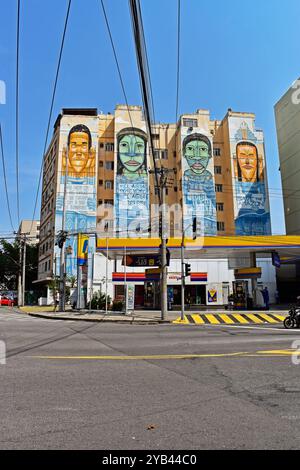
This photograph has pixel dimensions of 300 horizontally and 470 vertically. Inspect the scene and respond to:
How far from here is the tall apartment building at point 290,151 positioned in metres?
58.3

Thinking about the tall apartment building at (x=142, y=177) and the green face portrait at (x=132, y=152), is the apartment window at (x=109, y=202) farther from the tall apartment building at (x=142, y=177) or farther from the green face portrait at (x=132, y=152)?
the green face portrait at (x=132, y=152)

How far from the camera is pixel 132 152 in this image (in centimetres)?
5881

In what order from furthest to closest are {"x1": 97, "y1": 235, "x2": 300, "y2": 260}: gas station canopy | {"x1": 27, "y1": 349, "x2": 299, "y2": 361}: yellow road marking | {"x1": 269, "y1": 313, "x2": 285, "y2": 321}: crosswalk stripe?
{"x1": 97, "y1": 235, "x2": 300, "y2": 260}: gas station canopy
{"x1": 269, "y1": 313, "x2": 285, "y2": 321}: crosswalk stripe
{"x1": 27, "y1": 349, "x2": 299, "y2": 361}: yellow road marking

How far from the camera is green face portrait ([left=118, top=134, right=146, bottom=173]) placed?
2294 inches

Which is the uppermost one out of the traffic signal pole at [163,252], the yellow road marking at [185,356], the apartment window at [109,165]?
the apartment window at [109,165]

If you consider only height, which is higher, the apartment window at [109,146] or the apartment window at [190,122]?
the apartment window at [190,122]

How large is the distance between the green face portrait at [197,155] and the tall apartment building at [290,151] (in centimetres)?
1327

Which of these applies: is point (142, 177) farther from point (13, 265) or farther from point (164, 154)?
point (13, 265)

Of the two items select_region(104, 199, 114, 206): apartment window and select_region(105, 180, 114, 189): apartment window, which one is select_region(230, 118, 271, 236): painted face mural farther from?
select_region(105, 180, 114, 189): apartment window

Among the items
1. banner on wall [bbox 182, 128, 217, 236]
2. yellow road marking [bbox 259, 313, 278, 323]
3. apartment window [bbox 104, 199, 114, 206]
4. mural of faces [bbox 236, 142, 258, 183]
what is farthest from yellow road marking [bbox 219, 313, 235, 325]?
mural of faces [bbox 236, 142, 258, 183]

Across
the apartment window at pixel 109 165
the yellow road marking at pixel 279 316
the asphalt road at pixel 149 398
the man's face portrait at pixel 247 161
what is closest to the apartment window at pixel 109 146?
the apartment window at pixel 109 165

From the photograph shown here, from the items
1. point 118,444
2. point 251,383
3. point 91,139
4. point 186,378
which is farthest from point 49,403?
point 91,139

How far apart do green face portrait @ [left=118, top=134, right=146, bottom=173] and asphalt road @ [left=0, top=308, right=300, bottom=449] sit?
49.9 metres
